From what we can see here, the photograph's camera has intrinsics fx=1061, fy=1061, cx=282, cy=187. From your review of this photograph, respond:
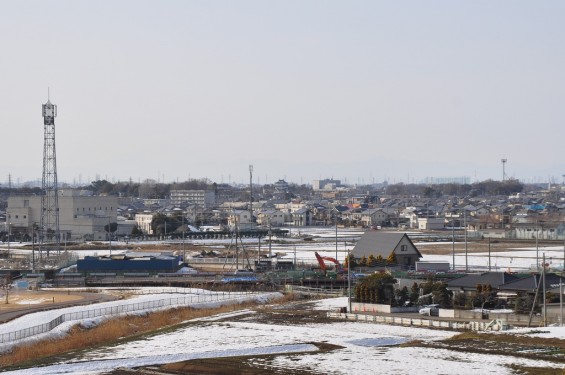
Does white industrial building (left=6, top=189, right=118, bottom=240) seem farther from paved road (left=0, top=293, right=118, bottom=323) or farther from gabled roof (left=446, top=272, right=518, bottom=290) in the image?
gabled roof (left=446, top=272, right=518, bottom=290)

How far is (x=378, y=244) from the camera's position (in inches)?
2153

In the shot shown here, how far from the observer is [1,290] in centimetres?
4800

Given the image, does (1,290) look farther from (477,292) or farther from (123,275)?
(477,292)

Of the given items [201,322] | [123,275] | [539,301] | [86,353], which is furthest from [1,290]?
[539,301]

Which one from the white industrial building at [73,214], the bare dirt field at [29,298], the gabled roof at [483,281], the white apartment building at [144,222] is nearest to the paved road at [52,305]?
the bare dirt field at [29,298]

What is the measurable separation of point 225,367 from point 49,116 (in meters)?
42.7

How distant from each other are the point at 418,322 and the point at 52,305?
49.6 feet

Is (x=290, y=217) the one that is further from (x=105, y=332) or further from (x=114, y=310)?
(x=105, y=332)

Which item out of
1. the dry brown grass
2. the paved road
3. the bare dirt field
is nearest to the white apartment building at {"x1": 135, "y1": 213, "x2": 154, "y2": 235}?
the bare dirt field

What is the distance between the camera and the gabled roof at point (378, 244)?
5391 cm

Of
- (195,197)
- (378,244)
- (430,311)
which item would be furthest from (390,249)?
(195,197)

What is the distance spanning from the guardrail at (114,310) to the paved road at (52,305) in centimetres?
203

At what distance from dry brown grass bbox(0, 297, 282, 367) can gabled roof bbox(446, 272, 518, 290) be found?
788 centimetres

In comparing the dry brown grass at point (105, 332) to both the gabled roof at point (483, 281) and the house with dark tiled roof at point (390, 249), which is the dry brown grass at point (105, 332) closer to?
the gabled roof at point (483, 281)
